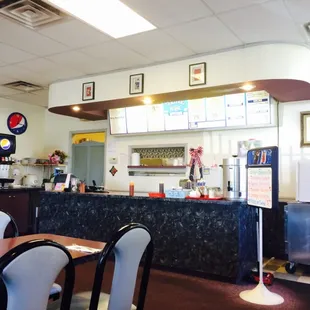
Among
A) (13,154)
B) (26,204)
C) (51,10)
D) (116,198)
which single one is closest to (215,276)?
(116,198)

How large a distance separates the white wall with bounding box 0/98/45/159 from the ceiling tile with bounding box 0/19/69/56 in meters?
3.46

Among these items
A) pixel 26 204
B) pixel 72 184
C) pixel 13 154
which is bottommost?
pixel 26 204

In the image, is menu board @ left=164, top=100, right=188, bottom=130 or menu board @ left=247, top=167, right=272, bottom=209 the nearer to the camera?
menu board @ left=247, top=167, right=272, bottom=209

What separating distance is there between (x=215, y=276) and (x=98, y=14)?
129 inches

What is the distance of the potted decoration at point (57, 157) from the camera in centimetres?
818

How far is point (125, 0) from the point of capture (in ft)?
11.3

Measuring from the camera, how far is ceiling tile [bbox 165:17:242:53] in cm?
395

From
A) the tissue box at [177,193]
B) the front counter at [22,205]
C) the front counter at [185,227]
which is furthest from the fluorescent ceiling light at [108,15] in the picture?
the front counter at [22,205]

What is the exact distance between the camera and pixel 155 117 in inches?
258

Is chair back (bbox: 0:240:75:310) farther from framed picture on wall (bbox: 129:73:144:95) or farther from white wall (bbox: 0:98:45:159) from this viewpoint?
white wall (bbox: 0:98:45:159)

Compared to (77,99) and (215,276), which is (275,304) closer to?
(215,276)

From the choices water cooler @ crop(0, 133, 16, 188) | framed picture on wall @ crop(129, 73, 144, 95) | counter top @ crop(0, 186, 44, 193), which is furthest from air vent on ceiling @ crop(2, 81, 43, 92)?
framed picture on wall @ crop(129, 73, 144, 95)

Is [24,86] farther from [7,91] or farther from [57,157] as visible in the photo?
[57,157]

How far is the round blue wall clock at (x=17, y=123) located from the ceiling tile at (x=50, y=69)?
234cm
